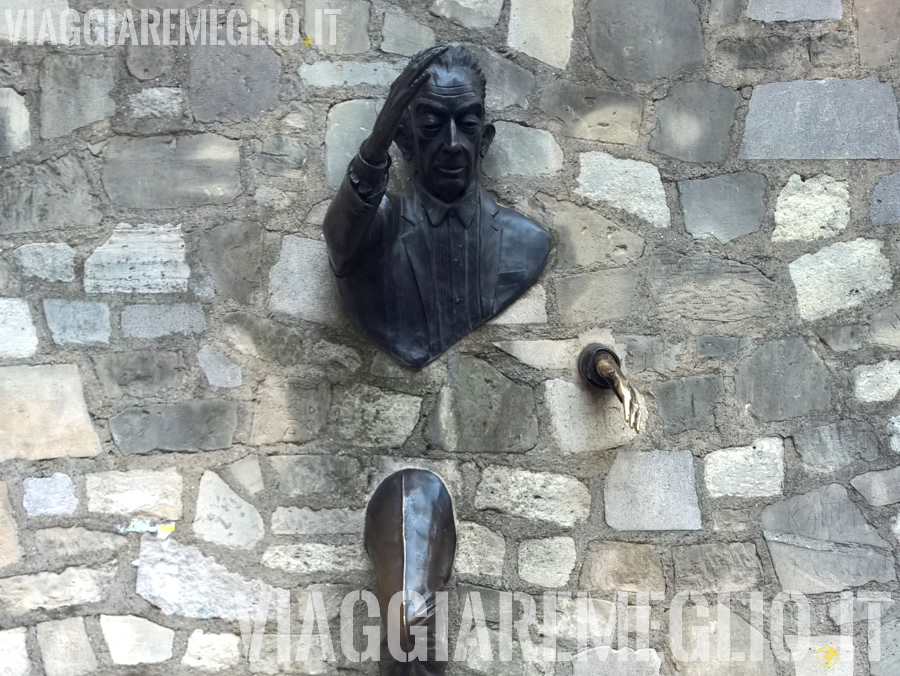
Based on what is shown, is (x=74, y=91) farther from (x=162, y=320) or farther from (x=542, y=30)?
(x=542, y=30)

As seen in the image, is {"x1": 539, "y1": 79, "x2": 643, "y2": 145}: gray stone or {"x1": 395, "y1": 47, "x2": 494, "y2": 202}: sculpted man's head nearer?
{"x1": 395, "y1": 47, "x2": 494, "y2": 202}: sculpted man's head

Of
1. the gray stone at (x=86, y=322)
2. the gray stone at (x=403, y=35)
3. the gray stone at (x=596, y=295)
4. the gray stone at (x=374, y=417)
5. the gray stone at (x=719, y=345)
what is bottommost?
the gray stone at (x=374, y=417)

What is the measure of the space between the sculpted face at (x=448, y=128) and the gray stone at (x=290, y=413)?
1.67ft

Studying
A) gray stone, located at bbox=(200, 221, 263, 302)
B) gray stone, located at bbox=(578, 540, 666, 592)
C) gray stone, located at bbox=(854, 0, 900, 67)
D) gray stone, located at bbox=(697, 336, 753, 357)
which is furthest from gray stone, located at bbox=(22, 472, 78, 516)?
gray stone, located at bbox=(854, 0, 900, 67)

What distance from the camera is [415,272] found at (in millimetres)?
1820

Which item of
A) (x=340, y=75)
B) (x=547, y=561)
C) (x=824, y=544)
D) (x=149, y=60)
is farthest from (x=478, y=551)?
(x=149, y=60)

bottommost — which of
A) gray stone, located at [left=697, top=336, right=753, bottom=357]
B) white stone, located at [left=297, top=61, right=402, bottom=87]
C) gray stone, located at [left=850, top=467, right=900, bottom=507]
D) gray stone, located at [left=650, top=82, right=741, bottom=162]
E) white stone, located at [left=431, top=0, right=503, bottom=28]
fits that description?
gray stone, located at [left=850, top=467, right=900, bottom=507]

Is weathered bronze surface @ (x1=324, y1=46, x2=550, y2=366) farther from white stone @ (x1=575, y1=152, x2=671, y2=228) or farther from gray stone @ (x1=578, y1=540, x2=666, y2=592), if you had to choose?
gray stone @ (x1=578, y1=540, x2=666, y2=592)

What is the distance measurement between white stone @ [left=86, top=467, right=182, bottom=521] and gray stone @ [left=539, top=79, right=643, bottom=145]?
1.15m

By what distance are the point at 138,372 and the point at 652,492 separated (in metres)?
1.13

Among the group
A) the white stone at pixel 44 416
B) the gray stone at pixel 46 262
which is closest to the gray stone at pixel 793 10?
the gray stone at pixel 46 262

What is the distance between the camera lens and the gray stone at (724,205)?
193 centimetres

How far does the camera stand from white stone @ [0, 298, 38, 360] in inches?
72.8

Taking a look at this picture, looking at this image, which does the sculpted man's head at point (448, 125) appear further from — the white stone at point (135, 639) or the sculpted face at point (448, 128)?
the white stone at point (135, 639)
